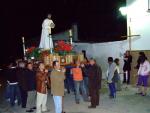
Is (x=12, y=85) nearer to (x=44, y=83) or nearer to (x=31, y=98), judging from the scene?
(x=31, y=98)

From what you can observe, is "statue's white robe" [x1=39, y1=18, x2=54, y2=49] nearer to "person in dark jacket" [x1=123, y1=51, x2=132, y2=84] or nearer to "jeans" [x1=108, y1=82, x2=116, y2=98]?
"jeans" [x1=108, y1=82, x2=116, y2=98]

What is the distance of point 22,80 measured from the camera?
48.0 ft

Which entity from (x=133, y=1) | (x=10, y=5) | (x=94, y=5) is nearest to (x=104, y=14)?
(x=94, y=5)

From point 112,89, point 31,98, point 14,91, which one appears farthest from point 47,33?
point 31,98

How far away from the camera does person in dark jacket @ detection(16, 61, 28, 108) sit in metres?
14.6

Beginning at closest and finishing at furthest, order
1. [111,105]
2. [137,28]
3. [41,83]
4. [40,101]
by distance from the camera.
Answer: [41,83] → [40,101] → [111,105] → [137,28]

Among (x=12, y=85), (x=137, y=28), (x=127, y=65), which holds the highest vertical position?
(x=137, y=28)

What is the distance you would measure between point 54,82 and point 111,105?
11.3 feet

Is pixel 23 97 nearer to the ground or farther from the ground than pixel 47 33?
nearer to the ground

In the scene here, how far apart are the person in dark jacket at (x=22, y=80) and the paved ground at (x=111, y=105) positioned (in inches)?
18.3

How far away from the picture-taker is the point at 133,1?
21.2m

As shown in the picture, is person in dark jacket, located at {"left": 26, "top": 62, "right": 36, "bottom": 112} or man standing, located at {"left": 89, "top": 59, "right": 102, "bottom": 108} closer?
man standing, located at {"left": 89, "top": 59, "right": 102, "bottom": 108}

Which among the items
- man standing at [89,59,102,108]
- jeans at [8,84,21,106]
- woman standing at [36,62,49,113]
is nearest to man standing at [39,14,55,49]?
jeans at [8,84,21,106]

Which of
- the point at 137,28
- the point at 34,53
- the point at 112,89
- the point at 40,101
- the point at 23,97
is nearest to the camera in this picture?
the point at 40,101
